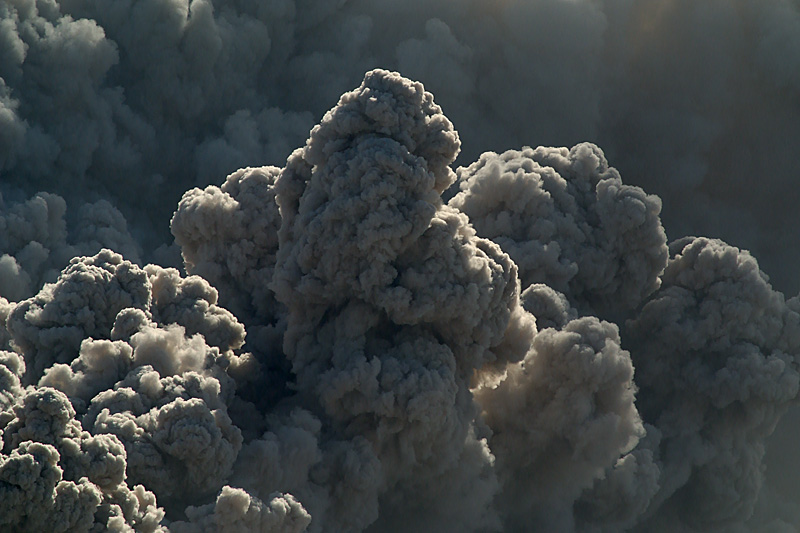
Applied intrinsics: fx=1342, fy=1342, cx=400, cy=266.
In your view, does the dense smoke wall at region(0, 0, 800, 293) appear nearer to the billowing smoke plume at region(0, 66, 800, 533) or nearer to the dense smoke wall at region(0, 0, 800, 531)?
the dense smoke wall at region(0, 0, 800, 531)

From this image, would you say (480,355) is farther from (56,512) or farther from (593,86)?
(593,86)

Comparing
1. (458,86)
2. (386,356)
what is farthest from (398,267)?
(458,86)

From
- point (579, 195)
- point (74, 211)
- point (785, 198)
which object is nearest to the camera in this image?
point (579, 195)

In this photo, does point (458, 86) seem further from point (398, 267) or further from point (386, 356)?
point (386, 356)

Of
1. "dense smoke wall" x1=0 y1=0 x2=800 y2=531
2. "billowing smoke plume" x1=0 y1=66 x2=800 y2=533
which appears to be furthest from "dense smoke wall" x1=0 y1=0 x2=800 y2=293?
"billowing smoke plume" x1=0 y1=66 x2=800 y2=533

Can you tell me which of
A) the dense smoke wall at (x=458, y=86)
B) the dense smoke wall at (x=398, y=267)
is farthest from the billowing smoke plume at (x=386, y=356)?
the dense smoke wall at (x=458, y=86)

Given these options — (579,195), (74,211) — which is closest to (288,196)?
(579,195)
